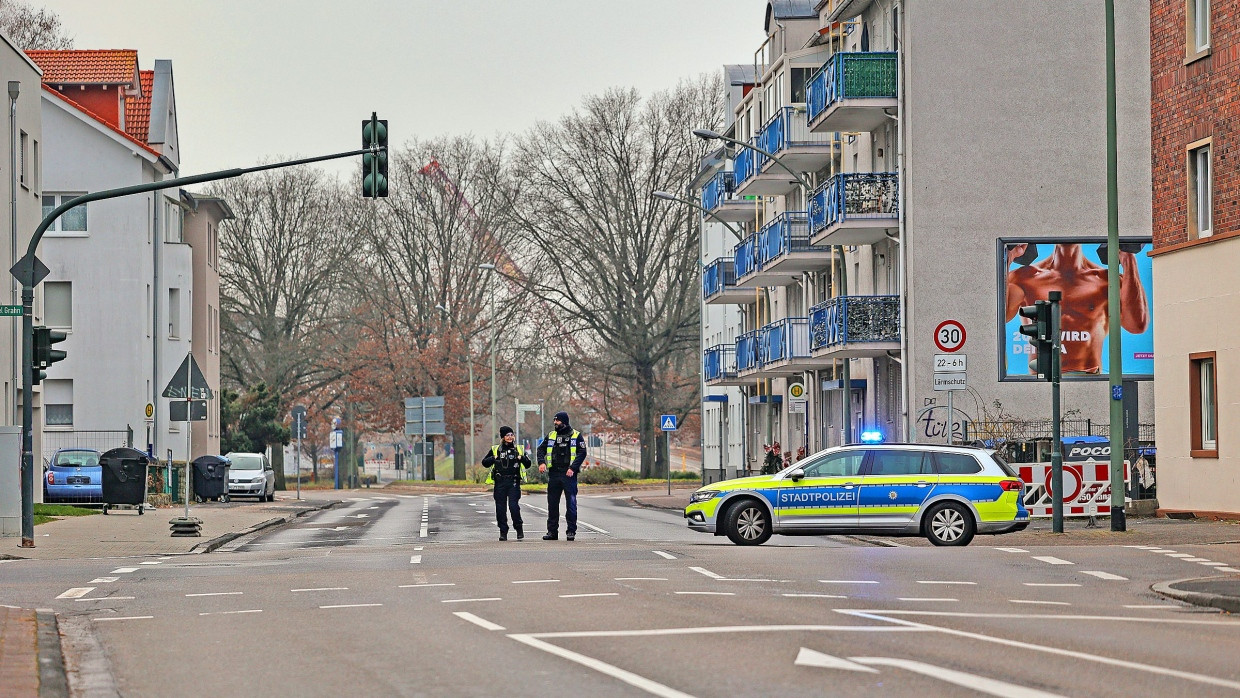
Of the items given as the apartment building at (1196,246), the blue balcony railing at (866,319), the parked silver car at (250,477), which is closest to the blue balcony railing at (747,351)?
the blue balcony railing at (866,319)

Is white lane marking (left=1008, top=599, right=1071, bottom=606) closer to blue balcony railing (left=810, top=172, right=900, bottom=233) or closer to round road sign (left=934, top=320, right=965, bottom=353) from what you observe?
round road sign (left=934, top=320, right=965, bottom=353)

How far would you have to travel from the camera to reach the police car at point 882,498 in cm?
2300

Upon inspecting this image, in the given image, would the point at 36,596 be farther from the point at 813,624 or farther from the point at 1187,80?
the point at 1187,80

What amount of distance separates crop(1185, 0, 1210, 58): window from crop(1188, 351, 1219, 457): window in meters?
4.85

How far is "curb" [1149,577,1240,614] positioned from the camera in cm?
1413

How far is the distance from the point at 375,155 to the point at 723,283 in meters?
36.4

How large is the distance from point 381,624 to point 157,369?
148ft

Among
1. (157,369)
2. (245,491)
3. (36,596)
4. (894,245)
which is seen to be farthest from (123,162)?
(36,596)

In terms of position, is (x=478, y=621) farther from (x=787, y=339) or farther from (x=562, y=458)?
(x=787, y=339)

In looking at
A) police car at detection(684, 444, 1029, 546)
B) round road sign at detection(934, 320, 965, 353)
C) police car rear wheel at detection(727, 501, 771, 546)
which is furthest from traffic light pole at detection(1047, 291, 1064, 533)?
police car rear wheel at detection(727, 501, 771, 546)

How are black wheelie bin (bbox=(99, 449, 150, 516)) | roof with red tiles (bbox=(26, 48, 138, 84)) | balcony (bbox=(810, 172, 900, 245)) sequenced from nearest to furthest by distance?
black wheelie bin (bbox=(99, 449, 150, 516)) → balcony (bbox=(810, 172, 900, 245)) → roof with red tiles (bbox=(26, 48, 138, 84))

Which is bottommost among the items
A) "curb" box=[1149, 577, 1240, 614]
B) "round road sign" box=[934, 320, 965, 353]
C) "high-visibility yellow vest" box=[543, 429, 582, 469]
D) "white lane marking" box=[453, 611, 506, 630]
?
"curb" box=[1149, 577, 1240, 614]

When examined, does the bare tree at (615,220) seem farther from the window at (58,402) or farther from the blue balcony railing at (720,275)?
the window at (58,402)

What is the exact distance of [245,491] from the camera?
5325 cm
